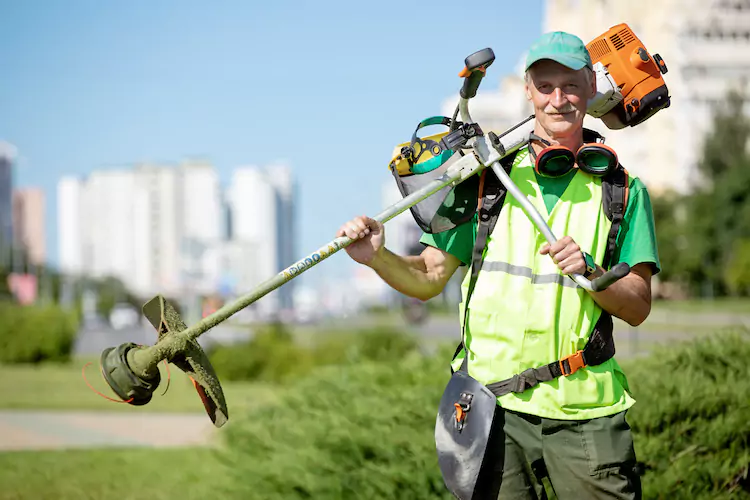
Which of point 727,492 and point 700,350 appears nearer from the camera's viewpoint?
point 727,492

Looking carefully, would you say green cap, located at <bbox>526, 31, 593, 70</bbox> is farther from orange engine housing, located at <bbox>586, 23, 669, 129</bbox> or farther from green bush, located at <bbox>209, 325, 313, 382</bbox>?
green bush, located at <bbox>209, 325, 313, 382</bbox>

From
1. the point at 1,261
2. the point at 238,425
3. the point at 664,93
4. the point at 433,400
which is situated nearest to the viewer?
the point at 664,93

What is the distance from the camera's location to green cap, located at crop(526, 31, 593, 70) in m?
2.77

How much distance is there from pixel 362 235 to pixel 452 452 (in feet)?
2.25

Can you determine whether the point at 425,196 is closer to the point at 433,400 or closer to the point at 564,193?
the point at 564,193

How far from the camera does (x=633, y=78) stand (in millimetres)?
3131

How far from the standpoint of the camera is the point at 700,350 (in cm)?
545

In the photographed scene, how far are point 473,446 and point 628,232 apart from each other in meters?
0.76

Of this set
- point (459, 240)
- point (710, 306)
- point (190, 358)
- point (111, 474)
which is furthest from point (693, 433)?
point (710, 306)

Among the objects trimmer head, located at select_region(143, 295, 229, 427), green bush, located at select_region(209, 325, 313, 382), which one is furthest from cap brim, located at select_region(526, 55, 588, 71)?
green bush, located at select_region(209, 325, 313, 382)

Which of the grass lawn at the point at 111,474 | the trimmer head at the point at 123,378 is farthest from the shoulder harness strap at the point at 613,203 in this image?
the grass lawn at the point at 111,474

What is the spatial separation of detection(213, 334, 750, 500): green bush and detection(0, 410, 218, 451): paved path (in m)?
3.23

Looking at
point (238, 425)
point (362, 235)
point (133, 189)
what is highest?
point (362, 235)

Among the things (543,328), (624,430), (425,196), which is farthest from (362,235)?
(624,430)
